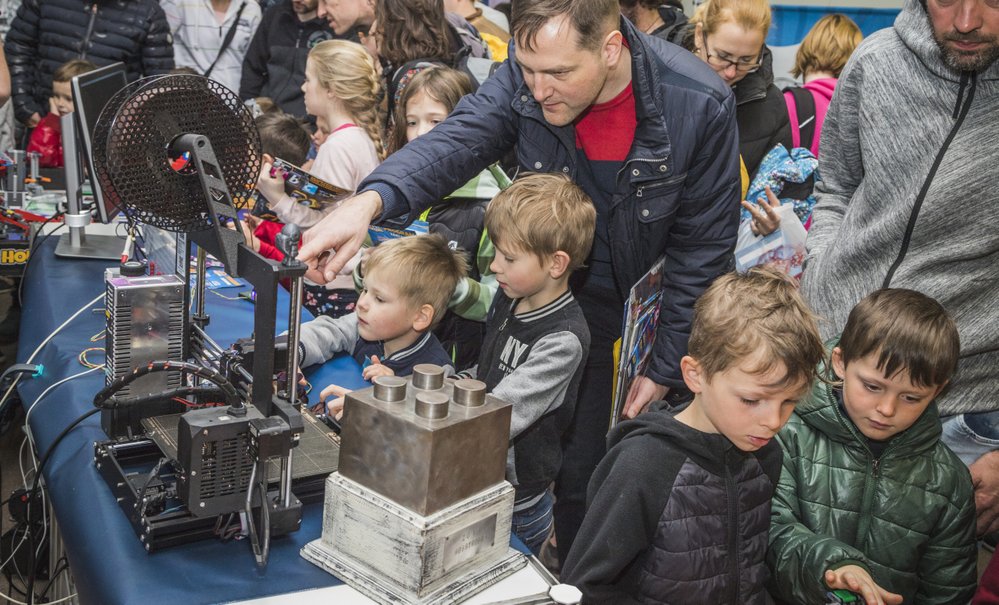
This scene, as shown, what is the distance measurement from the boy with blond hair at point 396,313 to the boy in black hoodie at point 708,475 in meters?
0.82

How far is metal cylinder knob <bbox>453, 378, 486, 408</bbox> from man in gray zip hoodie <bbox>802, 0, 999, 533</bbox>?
4.39 ft

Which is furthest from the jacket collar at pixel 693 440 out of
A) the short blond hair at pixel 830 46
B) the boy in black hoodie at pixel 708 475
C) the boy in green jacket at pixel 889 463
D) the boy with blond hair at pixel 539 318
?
the short blond hair at pixel 830 46

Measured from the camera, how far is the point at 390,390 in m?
1.40

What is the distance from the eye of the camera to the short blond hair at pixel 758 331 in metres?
1.90

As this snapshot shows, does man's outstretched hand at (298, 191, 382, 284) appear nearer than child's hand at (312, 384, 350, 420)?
Yes

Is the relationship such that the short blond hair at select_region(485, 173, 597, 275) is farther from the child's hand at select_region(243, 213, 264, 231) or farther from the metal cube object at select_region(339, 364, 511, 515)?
the child's hand at select_region(243, 213, 264, 231)

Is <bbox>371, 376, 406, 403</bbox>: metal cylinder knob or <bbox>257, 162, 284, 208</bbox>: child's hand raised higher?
<bbox>371, 376, 406, 403</bbox>: metal cylinder knob

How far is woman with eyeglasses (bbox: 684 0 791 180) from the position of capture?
10.9 ft

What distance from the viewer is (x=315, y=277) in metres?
1.99

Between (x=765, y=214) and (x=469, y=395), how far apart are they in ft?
7.02

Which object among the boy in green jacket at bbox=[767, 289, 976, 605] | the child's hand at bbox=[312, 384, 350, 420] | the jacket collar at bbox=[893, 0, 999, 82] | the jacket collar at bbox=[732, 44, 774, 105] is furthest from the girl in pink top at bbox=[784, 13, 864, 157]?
the child's hand at bbox=[312, 384, 350, 420]

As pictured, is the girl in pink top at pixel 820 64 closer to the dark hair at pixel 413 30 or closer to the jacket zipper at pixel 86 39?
the dark hair at pixel 413 30

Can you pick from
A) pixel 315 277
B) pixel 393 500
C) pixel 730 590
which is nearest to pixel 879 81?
pixel 730 590

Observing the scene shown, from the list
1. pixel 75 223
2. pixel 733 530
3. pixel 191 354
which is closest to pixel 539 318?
pixel 733 530
